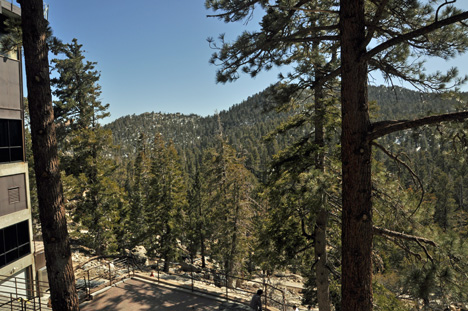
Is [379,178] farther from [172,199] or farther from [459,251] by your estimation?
[172,199]

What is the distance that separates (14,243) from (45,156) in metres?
12.6

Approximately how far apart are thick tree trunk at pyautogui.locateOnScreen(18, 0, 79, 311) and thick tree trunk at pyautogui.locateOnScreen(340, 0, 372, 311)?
4839 millimetres

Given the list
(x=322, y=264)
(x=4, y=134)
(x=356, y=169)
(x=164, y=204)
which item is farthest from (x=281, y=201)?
(x=164, y=204)

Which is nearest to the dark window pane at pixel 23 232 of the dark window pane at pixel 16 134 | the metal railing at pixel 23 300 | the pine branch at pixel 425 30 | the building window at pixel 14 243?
the building window at pixel 14 243

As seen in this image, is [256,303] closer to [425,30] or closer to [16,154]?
[425,30]

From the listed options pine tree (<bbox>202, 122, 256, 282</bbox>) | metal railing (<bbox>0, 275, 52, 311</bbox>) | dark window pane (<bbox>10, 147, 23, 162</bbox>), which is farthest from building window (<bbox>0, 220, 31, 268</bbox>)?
pine tree (<bbox>202, 122, 256, 282</bbox>)

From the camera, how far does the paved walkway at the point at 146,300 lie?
345 inches

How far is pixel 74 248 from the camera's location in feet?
78.0

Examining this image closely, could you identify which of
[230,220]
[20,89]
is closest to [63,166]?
[20,89]

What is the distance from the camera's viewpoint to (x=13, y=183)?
13.5 metres

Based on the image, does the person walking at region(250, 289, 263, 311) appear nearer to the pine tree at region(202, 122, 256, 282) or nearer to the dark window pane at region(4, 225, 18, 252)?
the pine tree at region(202, 122, 256, 282)

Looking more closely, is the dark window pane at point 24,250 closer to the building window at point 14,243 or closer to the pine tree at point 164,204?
the building window at point 14,243

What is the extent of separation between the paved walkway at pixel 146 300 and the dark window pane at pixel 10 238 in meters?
7.06

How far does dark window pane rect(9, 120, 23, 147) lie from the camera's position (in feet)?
44.5
